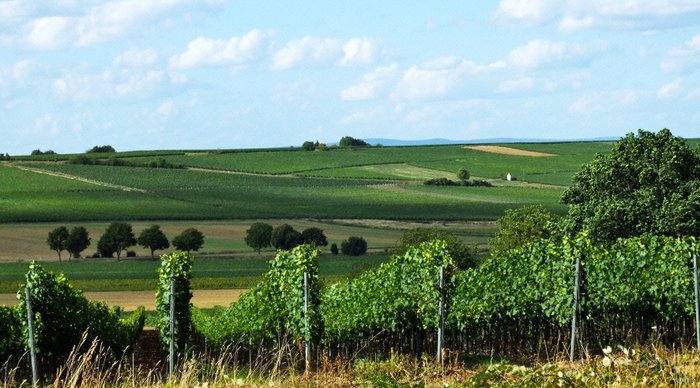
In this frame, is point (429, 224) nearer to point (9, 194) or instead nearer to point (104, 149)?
point (9, 194)

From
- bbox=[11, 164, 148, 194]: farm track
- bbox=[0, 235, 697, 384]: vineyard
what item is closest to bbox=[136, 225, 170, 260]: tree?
bbox=[11, 164, 148, 194]: farm track

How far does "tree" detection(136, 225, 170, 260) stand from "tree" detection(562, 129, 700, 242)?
39239 millimetres

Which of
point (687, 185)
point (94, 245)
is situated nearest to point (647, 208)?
point (687, 185)

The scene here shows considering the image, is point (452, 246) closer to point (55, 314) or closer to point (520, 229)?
point (520, 229)

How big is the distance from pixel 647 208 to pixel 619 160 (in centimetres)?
240

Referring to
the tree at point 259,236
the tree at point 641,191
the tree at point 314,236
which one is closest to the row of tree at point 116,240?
the tree at point 259,236

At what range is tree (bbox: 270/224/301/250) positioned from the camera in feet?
258

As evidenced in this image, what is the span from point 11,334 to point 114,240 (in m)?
53.0

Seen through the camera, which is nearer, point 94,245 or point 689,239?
point 689,239

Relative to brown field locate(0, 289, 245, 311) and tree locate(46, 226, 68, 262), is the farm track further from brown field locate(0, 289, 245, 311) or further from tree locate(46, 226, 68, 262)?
brown field locate(0, 289, 245, 311)

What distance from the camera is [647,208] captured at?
133 ft

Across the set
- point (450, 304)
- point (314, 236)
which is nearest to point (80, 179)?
point (314, 236)

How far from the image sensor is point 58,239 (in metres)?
75.6

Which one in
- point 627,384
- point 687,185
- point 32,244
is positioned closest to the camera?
point 627,384
